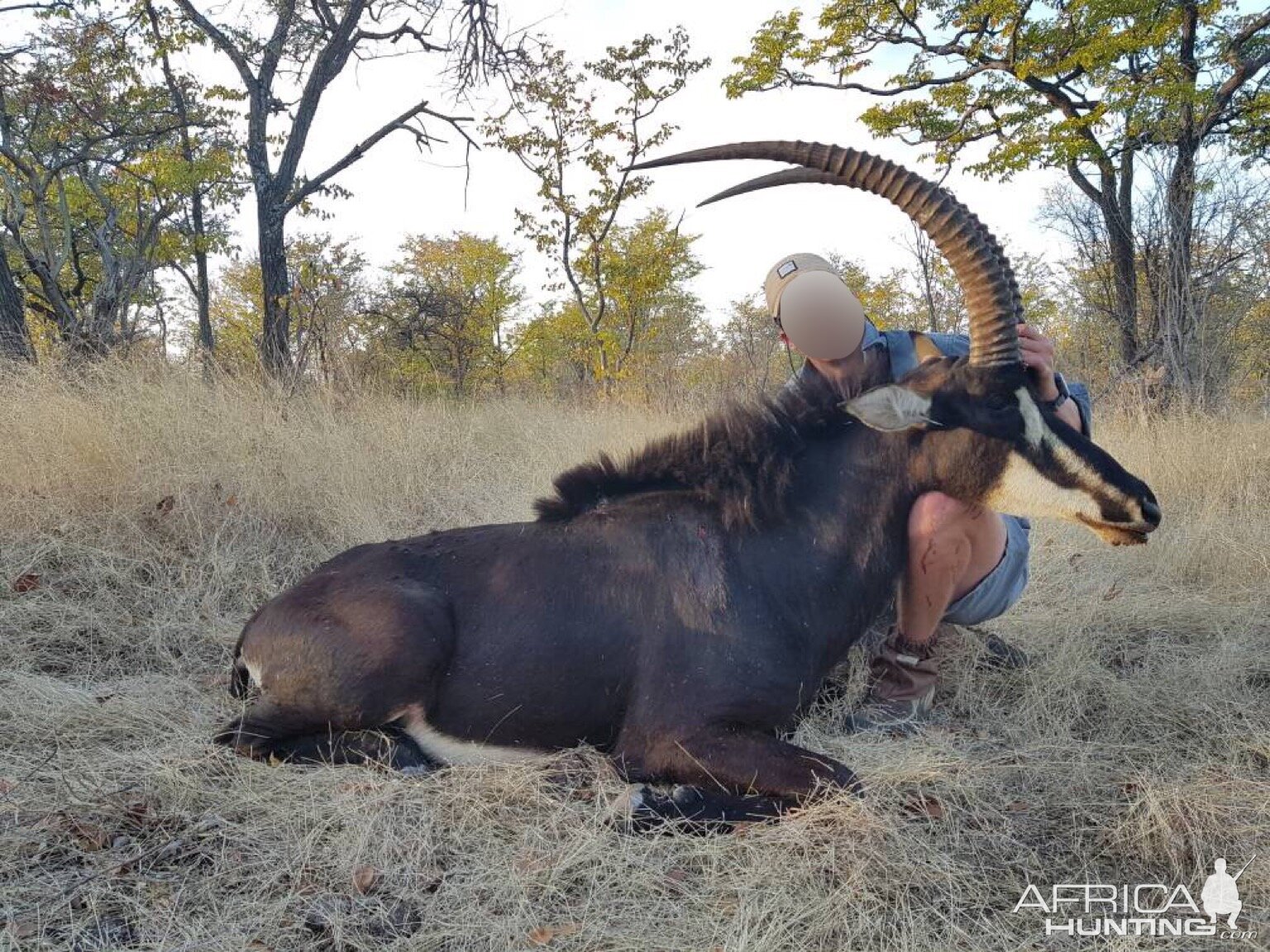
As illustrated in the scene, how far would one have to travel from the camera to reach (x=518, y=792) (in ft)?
10.6

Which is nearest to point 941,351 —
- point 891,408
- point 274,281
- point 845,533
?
point 891,408

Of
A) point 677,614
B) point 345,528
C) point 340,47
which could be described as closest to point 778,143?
point 677,614

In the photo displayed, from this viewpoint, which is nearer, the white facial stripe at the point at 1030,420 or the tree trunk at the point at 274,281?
the white facial stripe at the point at 1030,420

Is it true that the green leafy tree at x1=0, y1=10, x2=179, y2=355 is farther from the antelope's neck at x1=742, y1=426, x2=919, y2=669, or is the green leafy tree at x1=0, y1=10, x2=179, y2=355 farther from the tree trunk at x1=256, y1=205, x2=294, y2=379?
the antelope's neck at x1=742, y1=426, x2=919, y2=669

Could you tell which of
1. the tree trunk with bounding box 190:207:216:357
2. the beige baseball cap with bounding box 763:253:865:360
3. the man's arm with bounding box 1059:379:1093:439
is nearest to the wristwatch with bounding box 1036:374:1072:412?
the man's arm with bounding box 1059:379:1093:439

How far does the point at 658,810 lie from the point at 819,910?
2.55 ft

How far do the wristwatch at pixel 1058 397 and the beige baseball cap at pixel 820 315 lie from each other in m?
0.90

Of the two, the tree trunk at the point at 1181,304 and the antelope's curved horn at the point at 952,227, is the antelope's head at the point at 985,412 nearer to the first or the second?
the antelope's curved horn at the point at 952,227

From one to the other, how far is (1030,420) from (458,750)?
2.53 meters

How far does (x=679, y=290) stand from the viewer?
1400 inches

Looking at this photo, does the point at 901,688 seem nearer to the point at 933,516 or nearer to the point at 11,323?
the point at 933,516

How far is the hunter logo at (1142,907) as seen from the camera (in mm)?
2434

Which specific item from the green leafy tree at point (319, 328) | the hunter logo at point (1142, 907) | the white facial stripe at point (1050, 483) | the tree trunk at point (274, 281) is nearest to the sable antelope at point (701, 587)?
the white facial stripe at point (1050, 483)

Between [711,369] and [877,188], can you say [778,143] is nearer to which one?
[877,188]
